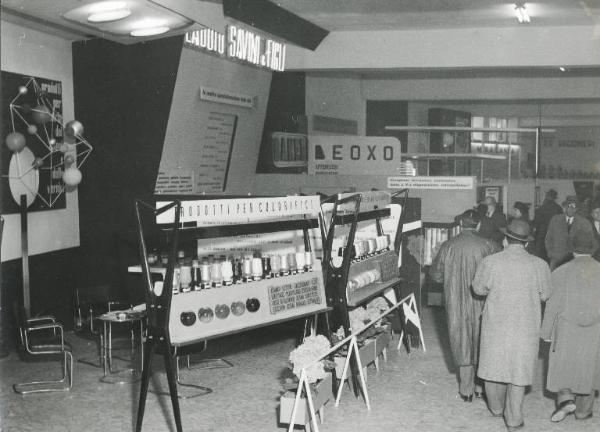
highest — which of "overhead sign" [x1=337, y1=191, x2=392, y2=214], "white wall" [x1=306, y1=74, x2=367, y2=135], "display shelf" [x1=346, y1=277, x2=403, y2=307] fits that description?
"white wall" [x1=306, y1=74, x2=367, y2=135]

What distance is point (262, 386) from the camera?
6.99 meters

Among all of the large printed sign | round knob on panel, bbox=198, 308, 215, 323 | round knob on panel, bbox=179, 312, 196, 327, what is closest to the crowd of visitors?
the large printed sign

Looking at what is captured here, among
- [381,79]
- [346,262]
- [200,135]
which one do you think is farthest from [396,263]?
[381,79]

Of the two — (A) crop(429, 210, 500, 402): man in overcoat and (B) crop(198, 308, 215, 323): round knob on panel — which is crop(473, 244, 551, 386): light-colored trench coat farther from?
(B) crop(198, 308, 215, 323): round knob on panel

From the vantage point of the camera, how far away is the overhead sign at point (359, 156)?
10609mm

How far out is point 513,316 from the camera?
228 inches

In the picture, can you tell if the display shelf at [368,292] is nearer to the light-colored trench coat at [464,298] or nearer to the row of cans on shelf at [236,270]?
the row of cans on shelf at [236,270]

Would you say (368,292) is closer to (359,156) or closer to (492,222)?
(359,156)

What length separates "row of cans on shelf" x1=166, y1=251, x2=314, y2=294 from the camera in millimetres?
5484

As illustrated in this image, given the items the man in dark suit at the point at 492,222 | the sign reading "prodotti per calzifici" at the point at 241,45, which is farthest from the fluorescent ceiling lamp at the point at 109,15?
the man in dark suit at the point at 492,222

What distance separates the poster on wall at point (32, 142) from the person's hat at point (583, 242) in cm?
544

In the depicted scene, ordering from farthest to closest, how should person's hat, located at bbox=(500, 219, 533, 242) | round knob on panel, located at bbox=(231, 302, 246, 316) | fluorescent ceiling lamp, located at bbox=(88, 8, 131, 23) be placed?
fluorescent ceiling lamp, located at bbox=(88, 8, 131, 23)
person's hat, located at bbox=(500, 219, 533, 242)
round knob on panel, located at bbox=(231, 302, 246, 316)

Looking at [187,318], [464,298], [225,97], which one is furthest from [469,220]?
[225,97]

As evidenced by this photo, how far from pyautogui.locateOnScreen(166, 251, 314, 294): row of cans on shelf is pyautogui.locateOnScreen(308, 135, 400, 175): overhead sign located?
14.2 ft
